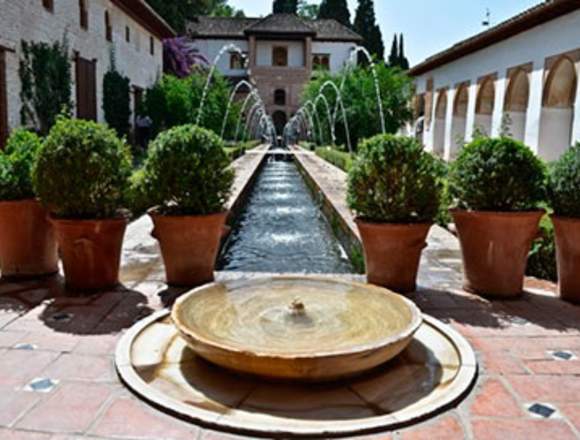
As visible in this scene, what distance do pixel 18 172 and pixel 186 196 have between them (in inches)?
56.7

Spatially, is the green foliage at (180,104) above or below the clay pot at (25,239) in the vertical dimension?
above

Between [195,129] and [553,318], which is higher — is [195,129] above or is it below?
above

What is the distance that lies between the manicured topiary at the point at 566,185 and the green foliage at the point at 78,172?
3.30m

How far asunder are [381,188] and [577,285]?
160 centimetres

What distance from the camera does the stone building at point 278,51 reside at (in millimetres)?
43156

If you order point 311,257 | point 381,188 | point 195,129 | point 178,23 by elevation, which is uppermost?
point 178,23

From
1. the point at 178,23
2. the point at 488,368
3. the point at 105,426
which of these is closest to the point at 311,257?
the point at 488,368

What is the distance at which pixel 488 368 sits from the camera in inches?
121

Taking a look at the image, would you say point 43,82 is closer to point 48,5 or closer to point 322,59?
point 48,5

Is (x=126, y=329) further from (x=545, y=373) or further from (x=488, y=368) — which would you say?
(x=545, y=373)

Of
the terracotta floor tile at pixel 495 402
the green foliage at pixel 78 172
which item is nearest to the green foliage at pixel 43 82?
the green foliage at pixel 78 172

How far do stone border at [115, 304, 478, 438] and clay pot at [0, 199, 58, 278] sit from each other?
2.00 meters

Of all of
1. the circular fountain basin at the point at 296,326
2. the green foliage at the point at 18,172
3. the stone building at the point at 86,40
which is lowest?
the circular fountain basin at the point at 296,326

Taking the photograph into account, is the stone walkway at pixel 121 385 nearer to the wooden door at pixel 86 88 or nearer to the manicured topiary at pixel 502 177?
the manicured topiary at pixel 502 177
